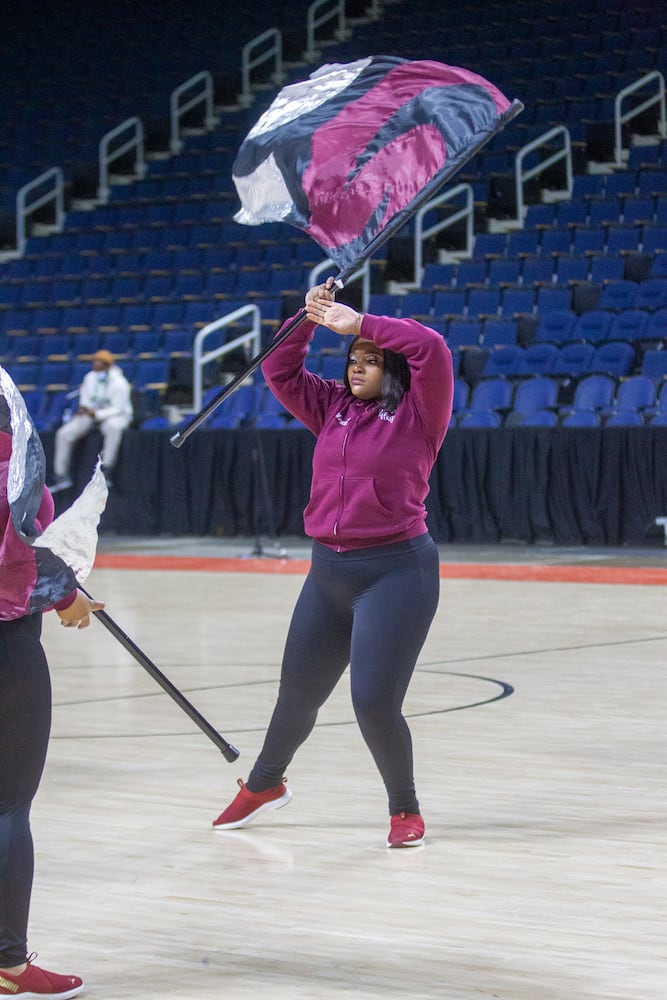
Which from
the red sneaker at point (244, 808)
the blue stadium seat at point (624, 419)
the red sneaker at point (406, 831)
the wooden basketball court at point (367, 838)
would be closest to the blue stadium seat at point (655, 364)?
the blue stadium seat at point (624, 419)

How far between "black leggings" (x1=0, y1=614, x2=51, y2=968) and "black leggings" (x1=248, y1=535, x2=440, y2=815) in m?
1.45

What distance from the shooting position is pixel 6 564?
338 centimetres

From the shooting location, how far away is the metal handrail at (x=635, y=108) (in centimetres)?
2025

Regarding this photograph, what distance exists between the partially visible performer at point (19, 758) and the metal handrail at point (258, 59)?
23.3m

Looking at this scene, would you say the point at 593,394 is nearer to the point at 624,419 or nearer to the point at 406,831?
the point at 624,419

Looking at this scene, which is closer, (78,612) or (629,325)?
(78,612)

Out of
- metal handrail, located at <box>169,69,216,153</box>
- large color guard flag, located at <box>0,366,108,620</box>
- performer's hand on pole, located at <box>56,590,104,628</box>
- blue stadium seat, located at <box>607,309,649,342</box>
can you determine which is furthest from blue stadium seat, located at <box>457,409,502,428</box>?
large color guard flag, located at <box>0,366,108,620</box>

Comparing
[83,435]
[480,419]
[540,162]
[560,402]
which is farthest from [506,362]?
[540,162]

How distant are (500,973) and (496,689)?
419 cm

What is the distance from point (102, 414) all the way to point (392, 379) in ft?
41.5

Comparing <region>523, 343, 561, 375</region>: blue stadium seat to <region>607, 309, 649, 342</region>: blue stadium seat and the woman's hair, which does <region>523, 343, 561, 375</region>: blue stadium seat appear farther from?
the woman's hair

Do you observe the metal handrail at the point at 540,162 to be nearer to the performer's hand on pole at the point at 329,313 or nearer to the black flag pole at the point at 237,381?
the black flag pole at the point at 237,381

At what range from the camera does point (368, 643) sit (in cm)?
475

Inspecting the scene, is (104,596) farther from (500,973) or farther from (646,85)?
(646,85)
